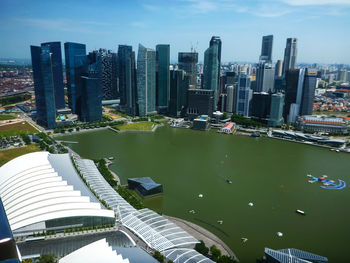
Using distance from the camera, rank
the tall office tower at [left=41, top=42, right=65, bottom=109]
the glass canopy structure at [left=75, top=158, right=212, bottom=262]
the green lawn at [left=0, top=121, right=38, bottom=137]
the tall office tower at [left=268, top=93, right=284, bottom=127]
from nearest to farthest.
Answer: the glass canopy structure at [left=75, top=158, right=212, bottom=262]
the green lawn at [left=0, top=121, right=38, bottom=137]
the tall office tower at [left=268, top=93, right=284, bottom=127]
the tall office tower at [left=41, top=42, right=65, bottom=109]

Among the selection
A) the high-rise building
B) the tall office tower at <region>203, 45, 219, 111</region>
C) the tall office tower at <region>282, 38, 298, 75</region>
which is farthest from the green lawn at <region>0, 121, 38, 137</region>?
the tall office tower at <region>282, 38, 298, 75</region>

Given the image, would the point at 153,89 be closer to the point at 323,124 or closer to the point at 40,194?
the point at 323,124

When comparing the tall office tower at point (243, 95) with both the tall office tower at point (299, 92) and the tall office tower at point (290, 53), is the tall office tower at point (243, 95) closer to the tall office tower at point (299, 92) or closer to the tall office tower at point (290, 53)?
the tall office tower at point (299, 92)

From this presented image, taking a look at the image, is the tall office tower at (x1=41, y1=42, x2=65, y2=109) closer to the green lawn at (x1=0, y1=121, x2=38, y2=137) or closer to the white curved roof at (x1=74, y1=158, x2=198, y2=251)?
the green lawn at (x1=0, y1=121, x2=38, y2=137)

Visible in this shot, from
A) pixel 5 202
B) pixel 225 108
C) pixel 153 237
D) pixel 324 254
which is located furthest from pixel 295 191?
pixel 225 108

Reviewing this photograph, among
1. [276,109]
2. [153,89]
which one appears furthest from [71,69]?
[276,109]
